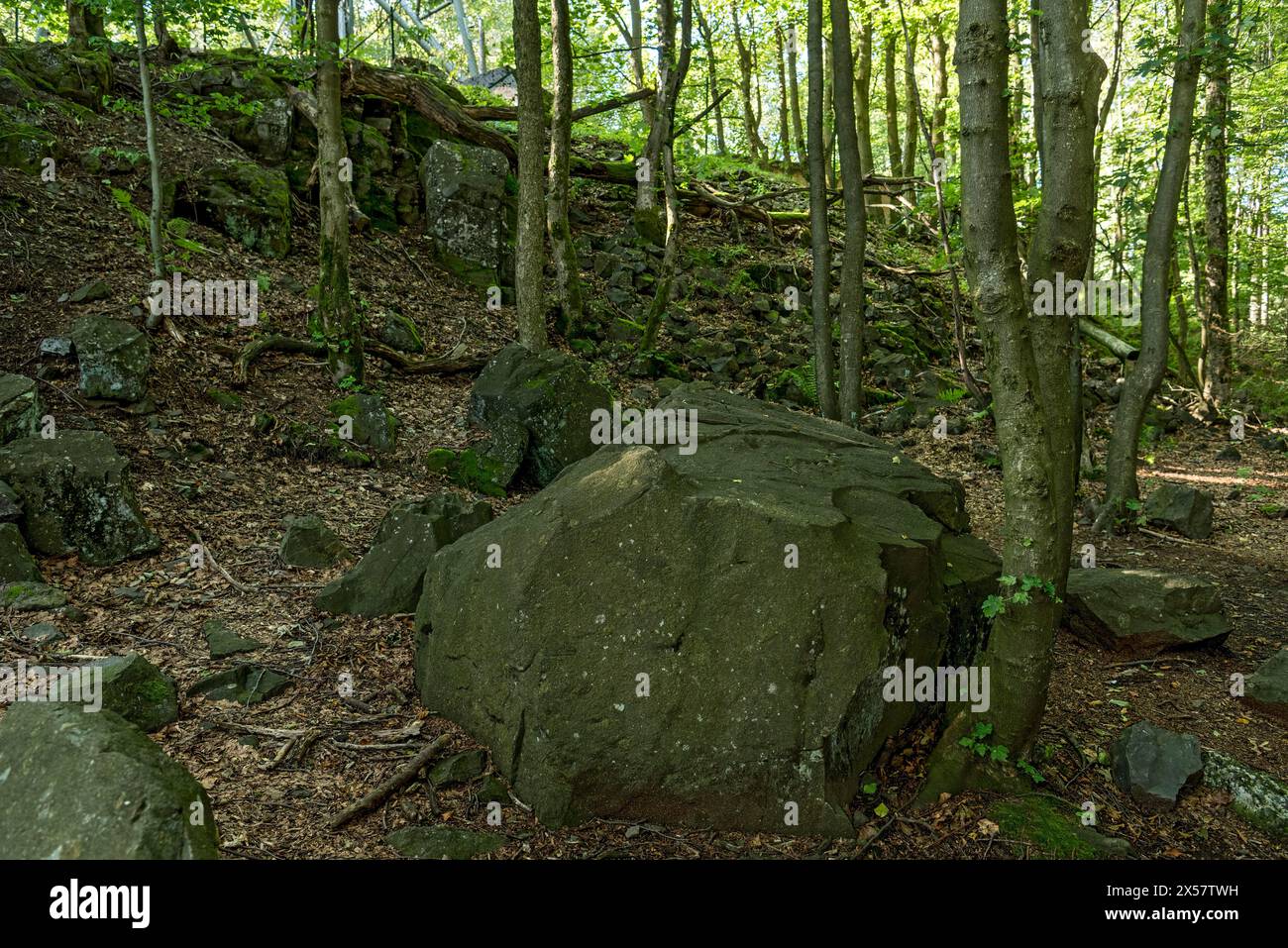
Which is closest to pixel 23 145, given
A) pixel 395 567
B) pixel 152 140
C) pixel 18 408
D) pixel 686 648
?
pixel 152 140

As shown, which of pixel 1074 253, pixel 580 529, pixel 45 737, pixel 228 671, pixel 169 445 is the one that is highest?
pixel 1074 253

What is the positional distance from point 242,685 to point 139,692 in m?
0.65

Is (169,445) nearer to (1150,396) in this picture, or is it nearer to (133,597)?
(133,597)

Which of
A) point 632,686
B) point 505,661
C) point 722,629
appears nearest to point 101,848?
A: point 505,661

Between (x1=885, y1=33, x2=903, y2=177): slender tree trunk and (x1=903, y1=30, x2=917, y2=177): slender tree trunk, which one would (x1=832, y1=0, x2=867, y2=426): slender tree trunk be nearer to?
(x1=903, y1=30, x2=917, y2=177): slender tree trunk

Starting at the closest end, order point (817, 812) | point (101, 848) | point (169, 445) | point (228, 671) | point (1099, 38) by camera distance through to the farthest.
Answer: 1. point (101, 848)
2. point (817, 812)
3. point (228, 671)
4. point (169, 445)
5. point (1099, 38)

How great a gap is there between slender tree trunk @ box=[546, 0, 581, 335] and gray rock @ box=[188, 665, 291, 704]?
29.6 ft

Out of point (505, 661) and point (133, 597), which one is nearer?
point (505, 661)

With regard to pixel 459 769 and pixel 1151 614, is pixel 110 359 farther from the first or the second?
pixel 1151 614

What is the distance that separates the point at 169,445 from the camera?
809 cm

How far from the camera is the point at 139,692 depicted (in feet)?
15.7

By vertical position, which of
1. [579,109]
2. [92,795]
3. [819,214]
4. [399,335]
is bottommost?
[92,795]

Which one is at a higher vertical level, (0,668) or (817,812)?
(0,668)

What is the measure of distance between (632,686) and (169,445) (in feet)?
19.9
